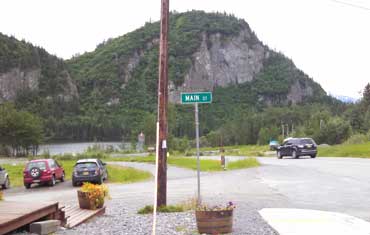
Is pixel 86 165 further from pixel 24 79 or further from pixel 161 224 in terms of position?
pixel 24 79

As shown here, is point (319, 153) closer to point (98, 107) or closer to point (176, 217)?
point (176, 217)

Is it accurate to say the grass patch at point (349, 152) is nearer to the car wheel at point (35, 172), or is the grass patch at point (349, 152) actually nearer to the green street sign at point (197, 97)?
the car wheel at point (35, 172)

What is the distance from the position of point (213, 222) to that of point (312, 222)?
2738 millimetres

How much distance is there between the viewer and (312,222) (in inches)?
477

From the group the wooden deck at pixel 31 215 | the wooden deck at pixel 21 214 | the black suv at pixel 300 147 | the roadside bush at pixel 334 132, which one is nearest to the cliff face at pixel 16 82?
the roadside bush at pixel 334 132

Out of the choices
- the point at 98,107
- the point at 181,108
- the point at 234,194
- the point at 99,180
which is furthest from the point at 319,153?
the point at 98,107

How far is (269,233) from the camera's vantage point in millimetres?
10703

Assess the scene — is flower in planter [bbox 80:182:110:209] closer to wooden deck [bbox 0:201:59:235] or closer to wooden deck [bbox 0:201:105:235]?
wooden deck [bbox 0:201:105:235]

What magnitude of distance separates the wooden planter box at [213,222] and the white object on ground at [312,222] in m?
1.06

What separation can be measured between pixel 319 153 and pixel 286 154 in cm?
656

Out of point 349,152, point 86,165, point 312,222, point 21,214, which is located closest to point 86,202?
point 21,214

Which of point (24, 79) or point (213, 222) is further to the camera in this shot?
point (24, 79)

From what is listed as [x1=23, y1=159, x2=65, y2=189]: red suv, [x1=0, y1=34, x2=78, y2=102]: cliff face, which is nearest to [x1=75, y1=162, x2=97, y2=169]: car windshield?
[x1=23, y1=159, x2=65, y2=189]: red suv

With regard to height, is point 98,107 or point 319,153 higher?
point 98,107
